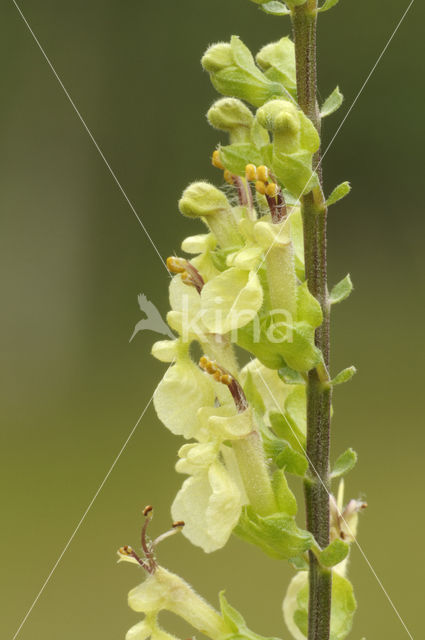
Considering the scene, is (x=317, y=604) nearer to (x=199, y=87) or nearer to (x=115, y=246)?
(x=115, y=246)

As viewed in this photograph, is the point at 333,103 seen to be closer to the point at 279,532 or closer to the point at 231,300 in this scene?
the point at 231,300

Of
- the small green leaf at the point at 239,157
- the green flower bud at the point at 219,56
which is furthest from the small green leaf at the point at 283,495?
the green flower bud at the point at 219,56

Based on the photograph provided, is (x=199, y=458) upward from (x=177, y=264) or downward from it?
downward

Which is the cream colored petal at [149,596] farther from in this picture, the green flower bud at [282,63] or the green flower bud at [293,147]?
the green flower bud at [282,63]

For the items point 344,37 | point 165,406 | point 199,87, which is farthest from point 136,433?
point 165,406

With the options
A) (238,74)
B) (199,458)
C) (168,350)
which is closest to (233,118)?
(238,74)

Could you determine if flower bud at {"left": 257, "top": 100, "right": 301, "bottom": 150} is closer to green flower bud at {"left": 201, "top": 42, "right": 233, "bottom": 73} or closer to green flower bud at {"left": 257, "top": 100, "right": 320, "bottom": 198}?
green flower bud at {"left": 257, "top": 100, "right": 320, "bottom": 198}

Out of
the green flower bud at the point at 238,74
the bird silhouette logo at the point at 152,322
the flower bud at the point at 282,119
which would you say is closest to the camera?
the flower bud at the point at 282,119
